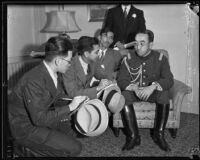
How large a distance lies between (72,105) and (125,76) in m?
0.30

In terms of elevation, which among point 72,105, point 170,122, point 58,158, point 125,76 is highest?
point 125,76

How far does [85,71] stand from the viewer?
1.31 meters

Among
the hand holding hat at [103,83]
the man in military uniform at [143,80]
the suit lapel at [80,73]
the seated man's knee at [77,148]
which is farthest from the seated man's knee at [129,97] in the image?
the seated man's knee at [77,148]

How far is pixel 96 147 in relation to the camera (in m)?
1.37

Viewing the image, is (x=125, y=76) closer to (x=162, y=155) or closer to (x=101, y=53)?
(x=101, y=53)

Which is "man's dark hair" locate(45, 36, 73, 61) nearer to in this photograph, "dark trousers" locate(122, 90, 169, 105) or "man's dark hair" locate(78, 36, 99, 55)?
"man's dark hair" locate(78, 36, 99, 55)

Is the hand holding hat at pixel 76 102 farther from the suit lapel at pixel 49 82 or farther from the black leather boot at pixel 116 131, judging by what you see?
the black leather boot at pixel 116 131

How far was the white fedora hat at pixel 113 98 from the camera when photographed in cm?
129

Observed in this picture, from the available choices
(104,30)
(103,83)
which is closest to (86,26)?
(104,30)

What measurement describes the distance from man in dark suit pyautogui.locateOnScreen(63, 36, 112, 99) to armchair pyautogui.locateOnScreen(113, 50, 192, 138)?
0.21 metres

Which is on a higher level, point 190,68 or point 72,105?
point 190,68

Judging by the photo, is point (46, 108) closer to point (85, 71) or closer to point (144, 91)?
point (85, 71)

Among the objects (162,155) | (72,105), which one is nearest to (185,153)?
(162,155)

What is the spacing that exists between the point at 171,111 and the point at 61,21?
0.73 meters
